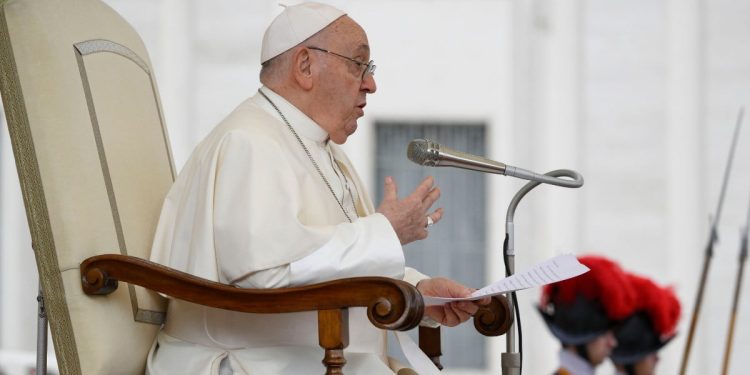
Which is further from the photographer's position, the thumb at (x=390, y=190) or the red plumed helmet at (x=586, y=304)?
the red plumed helmet at (x=586, y=304)

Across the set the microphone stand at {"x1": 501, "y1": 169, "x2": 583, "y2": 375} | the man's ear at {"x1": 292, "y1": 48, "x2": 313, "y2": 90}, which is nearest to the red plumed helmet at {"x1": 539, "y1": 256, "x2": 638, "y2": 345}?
the microphone stand at {"x1": 501, "y1": 169, "x2": 583, "y2": 375}

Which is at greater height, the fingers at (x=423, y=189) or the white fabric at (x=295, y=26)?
the white fabric at (x=295, y=26)

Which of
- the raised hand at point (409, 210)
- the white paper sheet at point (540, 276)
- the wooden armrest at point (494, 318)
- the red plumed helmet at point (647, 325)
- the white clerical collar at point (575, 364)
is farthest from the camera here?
the red plumed helmet at point (647, 325)

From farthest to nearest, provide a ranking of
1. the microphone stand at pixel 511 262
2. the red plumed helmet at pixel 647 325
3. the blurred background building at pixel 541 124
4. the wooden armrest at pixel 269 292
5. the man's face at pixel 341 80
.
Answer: the blurred background building at pixel 541 124, the red plumed helmet at pixel 647 325, the man's face at pixel 341 80, the microphone stand at pixel 511 262, the wooden armrest at pixel 269 292

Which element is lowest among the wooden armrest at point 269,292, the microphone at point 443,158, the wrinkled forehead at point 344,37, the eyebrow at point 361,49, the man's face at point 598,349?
the man's face at point 598,349

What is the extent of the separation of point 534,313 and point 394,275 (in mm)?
5697

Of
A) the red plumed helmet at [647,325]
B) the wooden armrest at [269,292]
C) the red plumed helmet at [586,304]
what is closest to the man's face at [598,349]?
the red plumed helmet at [586,304]

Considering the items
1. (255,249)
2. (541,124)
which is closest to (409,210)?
(255,249)

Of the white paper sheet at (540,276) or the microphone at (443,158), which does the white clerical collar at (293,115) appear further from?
the white paper sheet at (540,276)

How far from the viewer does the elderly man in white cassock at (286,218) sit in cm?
324

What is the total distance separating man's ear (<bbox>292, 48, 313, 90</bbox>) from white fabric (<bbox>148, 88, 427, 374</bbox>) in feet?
0.74

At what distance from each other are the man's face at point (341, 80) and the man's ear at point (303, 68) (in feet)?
0.08

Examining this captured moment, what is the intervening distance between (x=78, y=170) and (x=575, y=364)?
10.8 feet

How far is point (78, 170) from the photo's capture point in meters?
3.33
